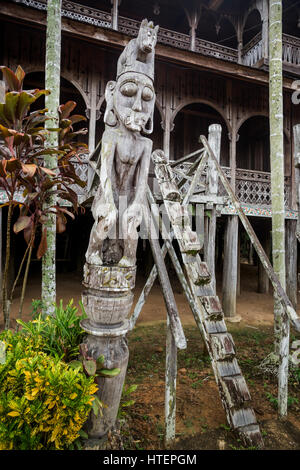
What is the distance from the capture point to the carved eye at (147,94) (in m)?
2.19

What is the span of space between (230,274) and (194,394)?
147 inches

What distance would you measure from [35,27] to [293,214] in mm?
7555

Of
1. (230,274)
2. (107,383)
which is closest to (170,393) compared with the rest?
(107,383)

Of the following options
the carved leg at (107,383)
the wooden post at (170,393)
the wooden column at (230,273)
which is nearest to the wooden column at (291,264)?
the wooden column at (230,273)

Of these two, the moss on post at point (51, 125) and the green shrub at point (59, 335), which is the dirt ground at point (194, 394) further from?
the moss on post at point (51, 125)

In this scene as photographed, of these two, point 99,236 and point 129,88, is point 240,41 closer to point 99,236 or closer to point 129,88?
point 129,88

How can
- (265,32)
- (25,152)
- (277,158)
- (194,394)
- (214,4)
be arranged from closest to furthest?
1. (25,152)
2. (194,394)
3. (277,158)
4. (265,32)
5. (214,4)

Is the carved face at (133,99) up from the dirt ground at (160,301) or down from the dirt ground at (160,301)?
up

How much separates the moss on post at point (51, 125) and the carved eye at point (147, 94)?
135 centimetres

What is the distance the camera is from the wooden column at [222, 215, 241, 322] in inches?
253

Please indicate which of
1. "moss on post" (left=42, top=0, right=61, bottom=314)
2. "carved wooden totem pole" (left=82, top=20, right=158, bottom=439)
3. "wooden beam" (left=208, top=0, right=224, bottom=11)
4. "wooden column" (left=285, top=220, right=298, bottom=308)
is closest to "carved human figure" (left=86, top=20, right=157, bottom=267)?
"carved wooden totem pole" (left=82, top=20, right=158, bottom=439)

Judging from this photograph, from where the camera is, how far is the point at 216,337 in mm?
2191

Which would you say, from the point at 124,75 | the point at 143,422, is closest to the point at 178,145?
the point at 124,75
